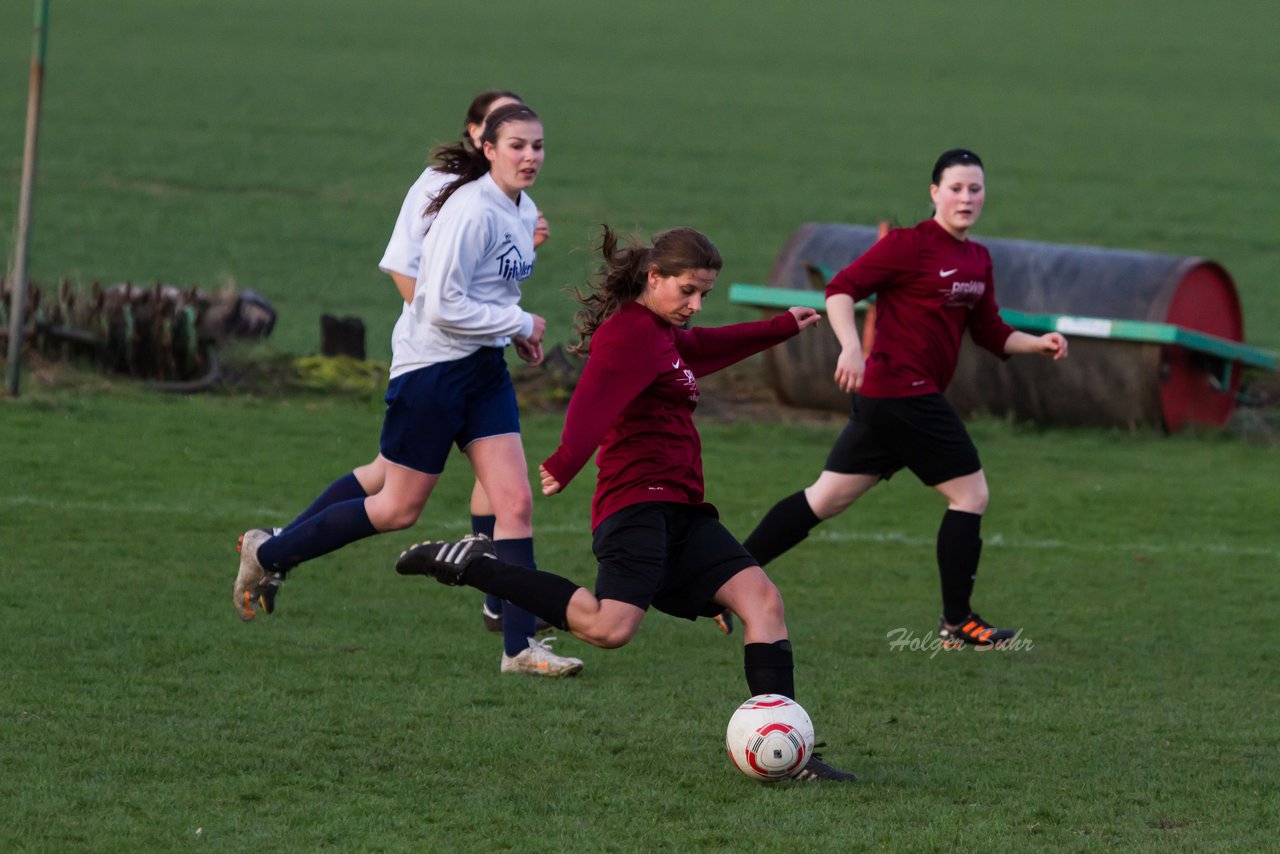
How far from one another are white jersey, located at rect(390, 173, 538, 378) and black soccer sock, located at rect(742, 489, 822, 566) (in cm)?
154

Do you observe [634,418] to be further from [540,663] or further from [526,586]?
[540,663]

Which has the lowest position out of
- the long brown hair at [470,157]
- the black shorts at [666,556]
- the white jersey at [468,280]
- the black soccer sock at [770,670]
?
the black soccer sock at [770,670]

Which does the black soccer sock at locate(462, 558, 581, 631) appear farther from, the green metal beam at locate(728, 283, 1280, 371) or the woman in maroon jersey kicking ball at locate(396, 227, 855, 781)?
the green metal beam at locate(728, 283, 1280, 371)

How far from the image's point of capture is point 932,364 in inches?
277

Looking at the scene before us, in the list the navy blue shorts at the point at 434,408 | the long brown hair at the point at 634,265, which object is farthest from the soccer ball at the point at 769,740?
the navy blue shorts at the point at 434,408

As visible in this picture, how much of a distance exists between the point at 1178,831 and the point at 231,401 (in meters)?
8.30

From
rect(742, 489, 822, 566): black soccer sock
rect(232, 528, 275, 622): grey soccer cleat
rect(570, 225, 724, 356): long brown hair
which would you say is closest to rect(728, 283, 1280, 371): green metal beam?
rect(742, 489, 822, 566): black soccer sock

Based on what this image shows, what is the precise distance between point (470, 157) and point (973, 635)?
269cm

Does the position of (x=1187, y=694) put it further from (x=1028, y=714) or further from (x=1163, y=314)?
(x=1163, y=314)

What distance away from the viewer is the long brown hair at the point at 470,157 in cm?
613

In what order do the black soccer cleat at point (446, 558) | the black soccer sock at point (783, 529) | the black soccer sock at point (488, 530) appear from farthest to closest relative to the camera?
the black soccer sock at point (783, 529) < the black soccer sock at point (488, 530) < the black soccer cleat at point (446, 558)

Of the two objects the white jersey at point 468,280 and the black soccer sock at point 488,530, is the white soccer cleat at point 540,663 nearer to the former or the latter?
the black soccer sock at point 488,530

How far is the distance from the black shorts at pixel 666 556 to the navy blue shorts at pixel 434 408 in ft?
3.81

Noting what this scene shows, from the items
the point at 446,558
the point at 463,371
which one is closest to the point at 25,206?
the point at 463,371
